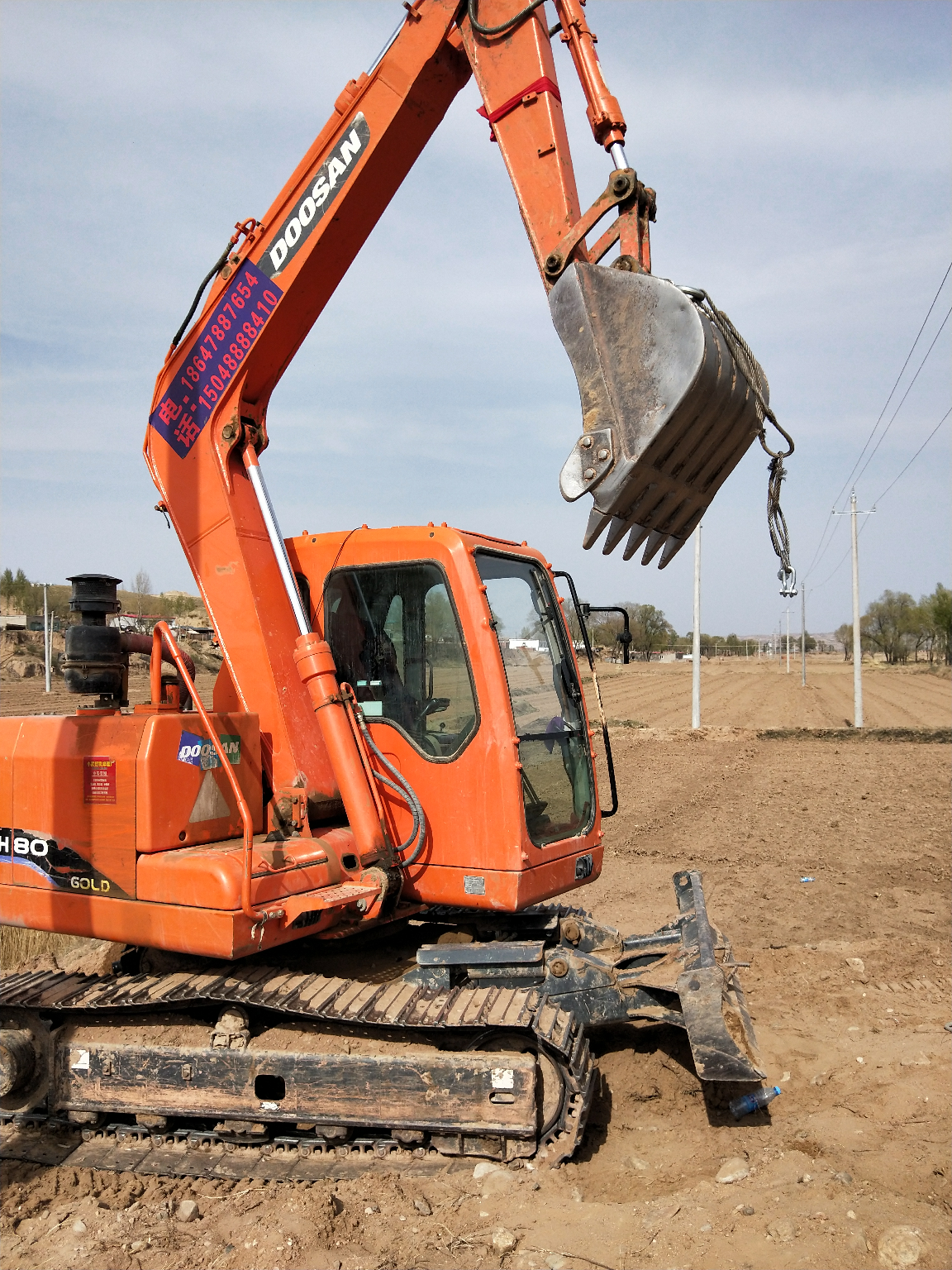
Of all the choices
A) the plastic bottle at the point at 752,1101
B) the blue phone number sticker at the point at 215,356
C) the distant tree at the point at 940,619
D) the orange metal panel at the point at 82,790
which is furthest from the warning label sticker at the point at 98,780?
the distant tree at the point at 940,619

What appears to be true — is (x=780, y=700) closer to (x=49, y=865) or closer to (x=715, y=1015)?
(x=715, y=1015)

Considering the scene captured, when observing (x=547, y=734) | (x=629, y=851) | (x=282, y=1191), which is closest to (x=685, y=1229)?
(x=282, y=1191)

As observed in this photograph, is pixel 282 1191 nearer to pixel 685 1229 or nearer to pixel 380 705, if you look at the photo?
pixel 685 1229

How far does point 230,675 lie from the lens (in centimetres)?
506

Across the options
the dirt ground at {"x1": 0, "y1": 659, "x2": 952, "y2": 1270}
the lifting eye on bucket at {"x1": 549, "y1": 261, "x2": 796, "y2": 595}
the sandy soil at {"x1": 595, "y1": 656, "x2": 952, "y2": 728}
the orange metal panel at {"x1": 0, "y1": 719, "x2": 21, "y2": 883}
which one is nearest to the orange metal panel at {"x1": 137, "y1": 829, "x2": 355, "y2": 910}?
the orange metal panel at {"x1": 0, "y1": 719, "x2": 21, "y2": 883}

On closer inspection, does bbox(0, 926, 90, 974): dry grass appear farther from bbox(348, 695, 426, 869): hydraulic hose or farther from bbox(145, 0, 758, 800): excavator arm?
bbox(348, 695, 426, 869): hydraulic hose

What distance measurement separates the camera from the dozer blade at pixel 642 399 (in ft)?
11.7

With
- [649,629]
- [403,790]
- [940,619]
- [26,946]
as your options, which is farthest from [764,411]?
[649,629]

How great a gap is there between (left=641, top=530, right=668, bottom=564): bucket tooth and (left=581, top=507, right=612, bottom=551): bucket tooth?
275 millimetres

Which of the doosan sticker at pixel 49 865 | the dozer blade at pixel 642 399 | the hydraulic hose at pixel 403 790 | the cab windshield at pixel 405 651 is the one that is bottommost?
the doosan sticker at pixel 49 865

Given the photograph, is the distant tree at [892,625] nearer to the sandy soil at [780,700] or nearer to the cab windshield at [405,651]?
the sandy soil at [780,700]

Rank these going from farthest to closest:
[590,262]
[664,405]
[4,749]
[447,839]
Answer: [4,749], [447,839], [590,262], [664,405]

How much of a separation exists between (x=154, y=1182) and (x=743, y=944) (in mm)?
4727

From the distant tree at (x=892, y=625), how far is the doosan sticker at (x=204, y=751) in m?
80.1
